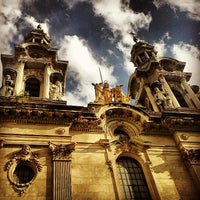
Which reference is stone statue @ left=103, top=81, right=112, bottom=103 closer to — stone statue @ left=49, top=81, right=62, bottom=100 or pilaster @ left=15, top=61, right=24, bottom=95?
stone statue @ left=49, top=81, right=62, bottom=100

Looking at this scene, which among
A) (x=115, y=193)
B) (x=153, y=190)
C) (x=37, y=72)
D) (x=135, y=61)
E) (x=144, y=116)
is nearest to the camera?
(x=115, y=193)

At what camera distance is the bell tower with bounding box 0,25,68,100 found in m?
21.3

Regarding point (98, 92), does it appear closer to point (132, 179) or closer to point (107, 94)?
point (107, 94)

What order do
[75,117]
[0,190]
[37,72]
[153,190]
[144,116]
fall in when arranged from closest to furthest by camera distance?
1. [0,190]
2. [153,190]
3. [75,117]
4. [144,116]
5. [37,72]

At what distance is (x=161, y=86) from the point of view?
25.3 m

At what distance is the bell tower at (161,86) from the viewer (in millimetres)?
24016

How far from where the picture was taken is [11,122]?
15945 mm

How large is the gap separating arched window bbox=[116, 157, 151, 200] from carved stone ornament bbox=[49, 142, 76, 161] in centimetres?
317

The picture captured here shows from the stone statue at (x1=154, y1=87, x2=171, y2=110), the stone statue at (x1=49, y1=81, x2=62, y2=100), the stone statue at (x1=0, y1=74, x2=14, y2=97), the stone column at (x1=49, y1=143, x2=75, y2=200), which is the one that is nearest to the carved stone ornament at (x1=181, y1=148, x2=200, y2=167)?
the stone statue at (x1=154, y1=87, x2=171, y2=110)


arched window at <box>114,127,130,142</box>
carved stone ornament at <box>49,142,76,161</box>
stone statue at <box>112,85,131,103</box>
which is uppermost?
stone statue at <box>112,85,131,103</box>

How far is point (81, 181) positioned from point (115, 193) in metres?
1.84

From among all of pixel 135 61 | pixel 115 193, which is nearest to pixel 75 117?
pixel 115 193

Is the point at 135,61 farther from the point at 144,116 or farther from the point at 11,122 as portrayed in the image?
the point at 11,122

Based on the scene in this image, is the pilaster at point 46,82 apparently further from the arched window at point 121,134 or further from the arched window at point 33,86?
the arched window at point 121,134
